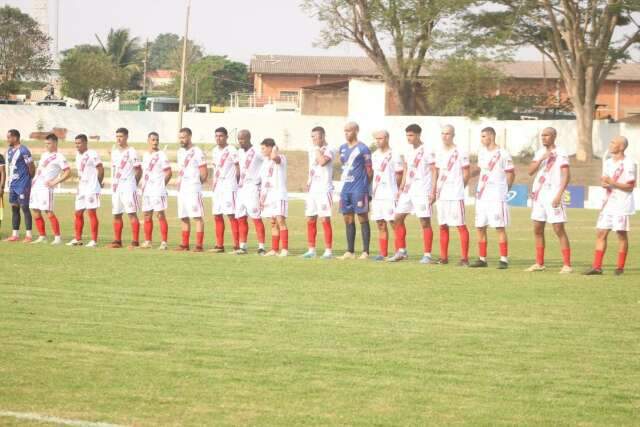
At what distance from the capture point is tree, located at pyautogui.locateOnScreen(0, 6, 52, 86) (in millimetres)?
92812

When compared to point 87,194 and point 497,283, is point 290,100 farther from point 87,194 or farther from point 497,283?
point 497,283

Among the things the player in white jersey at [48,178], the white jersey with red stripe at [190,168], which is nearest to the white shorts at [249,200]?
the white jersey with red stripe at [190,168]

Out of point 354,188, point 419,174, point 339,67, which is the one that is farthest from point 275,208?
point 339,67

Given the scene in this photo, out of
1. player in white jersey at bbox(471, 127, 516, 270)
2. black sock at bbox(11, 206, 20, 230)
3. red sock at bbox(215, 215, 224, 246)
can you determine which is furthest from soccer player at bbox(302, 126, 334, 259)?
black sock at bbox(11, 206, 20, 230)

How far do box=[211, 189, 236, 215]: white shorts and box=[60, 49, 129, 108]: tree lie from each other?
74.3 m

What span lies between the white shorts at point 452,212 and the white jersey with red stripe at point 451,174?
0.27ft

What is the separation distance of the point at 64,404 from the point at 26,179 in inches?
589

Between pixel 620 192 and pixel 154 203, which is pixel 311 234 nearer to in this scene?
pixel 154 203

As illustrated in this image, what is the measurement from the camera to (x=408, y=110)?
72188 millimetres

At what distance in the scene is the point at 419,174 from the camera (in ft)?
61.6

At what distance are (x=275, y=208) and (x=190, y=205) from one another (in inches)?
69.8

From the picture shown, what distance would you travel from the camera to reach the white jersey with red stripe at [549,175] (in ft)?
55.9

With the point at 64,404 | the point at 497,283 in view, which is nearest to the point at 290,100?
the point at 497,283

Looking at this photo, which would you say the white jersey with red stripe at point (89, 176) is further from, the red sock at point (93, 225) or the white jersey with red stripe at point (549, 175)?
the white jersey with red stripe at point (549, 175)
